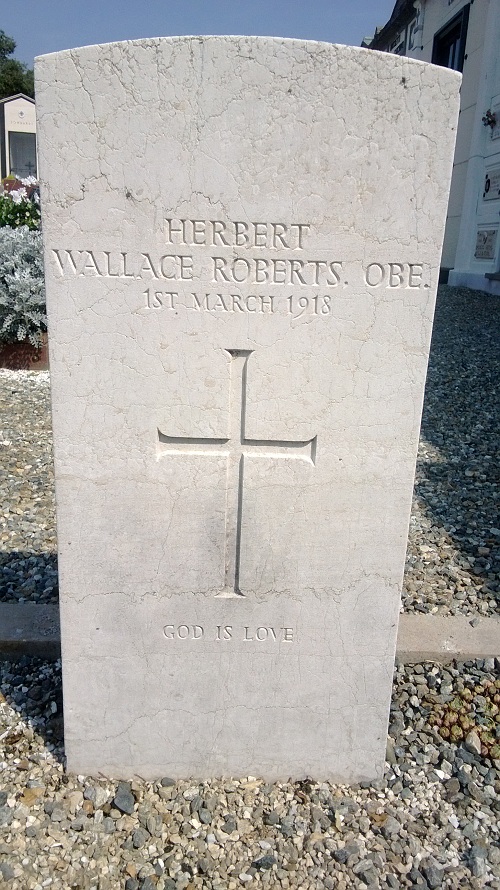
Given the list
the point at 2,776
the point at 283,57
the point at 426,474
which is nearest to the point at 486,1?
the point at 426,474

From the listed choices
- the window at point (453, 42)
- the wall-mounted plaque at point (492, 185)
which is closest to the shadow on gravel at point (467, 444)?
the wall-mounted plaque at point (492, 185)

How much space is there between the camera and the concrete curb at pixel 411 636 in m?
2.78

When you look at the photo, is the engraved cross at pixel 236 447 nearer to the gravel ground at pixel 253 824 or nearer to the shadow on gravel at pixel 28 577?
the gravel ground at pixel 253 824

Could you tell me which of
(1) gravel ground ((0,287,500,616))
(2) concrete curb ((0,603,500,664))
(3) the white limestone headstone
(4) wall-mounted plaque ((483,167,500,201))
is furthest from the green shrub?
(4) wall-mounted plaque ((483,167,500,201))

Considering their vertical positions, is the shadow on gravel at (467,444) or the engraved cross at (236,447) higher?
the engraved cross at (236,447)

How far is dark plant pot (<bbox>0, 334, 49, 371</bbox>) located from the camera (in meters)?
7.45

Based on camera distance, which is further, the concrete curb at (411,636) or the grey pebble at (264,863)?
the concrete curb at (411,636)

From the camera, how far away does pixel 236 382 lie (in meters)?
1.89

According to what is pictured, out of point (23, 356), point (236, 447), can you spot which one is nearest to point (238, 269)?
point (236, 447)

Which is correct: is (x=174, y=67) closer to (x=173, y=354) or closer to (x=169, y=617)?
(x=173, y=354)

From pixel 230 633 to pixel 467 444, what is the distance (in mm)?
3978

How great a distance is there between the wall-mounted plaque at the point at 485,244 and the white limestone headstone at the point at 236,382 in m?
13.4

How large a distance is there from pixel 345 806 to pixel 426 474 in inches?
124

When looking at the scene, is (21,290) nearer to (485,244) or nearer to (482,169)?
(485,244)
